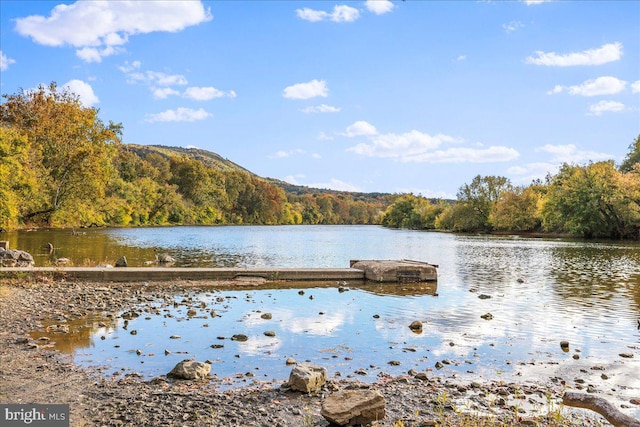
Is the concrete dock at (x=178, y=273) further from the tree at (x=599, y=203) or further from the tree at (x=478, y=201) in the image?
the tree at (x=478, y=201)

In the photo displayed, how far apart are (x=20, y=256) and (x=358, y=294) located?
51.1 feet

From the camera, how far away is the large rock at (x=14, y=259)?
2168cm

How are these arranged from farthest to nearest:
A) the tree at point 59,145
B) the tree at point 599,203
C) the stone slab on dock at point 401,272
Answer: the tree at point 599,203 → the tree at point 59,145 → the stone slab on dock at point 401,272

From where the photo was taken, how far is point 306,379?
7.95 meters

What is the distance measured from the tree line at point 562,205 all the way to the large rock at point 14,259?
63028 millimetres

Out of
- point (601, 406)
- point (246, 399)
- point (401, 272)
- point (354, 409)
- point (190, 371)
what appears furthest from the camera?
point (401, 272)

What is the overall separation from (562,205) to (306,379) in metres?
71.3

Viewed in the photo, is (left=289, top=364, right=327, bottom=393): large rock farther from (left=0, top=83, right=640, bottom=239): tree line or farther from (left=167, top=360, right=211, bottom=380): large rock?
(left=0, top=83, right=640, bottom=239): tree line

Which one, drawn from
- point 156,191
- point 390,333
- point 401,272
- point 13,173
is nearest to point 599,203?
point 401,272

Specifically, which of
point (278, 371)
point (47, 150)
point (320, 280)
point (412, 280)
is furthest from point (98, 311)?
point (47, 150)

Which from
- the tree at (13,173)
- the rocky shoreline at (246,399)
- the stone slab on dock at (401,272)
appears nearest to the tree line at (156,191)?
the tree at (13,173)

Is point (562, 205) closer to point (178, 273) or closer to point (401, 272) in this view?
point (401, 272)

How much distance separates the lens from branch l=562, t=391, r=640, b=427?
6.77 meters

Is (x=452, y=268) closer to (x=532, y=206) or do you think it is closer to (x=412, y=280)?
(x=412, y=280)
